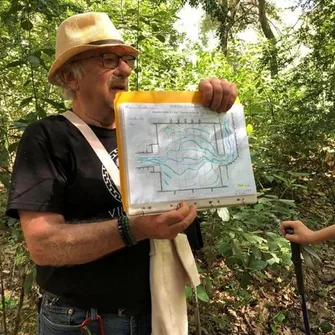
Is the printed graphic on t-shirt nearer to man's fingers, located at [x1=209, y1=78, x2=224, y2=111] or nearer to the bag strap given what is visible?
the bag strap

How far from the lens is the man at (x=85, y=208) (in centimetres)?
115

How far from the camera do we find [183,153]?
1.23m

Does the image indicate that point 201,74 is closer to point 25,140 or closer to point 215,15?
point 25,140

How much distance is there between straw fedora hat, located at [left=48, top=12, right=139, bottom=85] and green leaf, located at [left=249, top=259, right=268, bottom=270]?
4.32 feet

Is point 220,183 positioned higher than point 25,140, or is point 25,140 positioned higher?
point 25,140

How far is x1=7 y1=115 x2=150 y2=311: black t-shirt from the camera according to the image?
1.22 m

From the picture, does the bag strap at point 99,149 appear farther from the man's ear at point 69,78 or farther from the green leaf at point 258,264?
the green leaf at point 258,264

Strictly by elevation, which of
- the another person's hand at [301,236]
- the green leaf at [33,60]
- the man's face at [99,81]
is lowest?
the another person's hand at [301,236]

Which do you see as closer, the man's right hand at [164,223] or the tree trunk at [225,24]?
the man's right hand at [164,223]

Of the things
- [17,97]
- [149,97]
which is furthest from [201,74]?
[149,97]

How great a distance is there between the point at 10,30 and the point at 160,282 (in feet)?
7.93

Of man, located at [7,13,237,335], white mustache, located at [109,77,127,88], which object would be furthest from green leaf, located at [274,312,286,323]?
white mustache, located at [109,77,127,88]

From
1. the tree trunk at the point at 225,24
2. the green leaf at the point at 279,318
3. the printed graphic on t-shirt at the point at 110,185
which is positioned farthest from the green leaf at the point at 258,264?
the tree trunk at the point at 225,24

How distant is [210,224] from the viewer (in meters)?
2.39
